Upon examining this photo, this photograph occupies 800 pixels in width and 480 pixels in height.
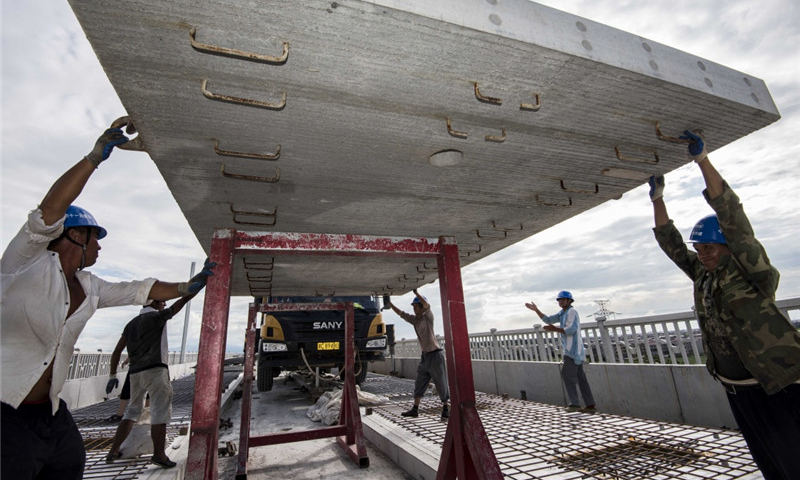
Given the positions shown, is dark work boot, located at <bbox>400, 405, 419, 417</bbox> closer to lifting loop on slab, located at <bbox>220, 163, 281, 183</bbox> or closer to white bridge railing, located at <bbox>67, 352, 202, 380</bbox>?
lifting loop on slab, located at <bbox>220, 163, 281, 183</bbox>

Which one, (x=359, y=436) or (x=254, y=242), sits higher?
(x=254, y=242)

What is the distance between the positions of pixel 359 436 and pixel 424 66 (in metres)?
4.05

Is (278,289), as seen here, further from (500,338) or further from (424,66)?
(424,66)

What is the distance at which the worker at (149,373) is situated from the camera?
3.89 metres

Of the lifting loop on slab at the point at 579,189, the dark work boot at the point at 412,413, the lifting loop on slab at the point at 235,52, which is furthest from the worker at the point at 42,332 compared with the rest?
the dark work boot at the point at 412,413

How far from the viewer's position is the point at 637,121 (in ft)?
7.70

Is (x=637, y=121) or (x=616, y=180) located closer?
(x=637, y=121)

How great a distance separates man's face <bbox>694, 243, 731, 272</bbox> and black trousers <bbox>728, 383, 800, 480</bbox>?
2.60 ft

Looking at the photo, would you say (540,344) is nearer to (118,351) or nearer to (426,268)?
(426,268)

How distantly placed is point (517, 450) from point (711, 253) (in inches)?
102

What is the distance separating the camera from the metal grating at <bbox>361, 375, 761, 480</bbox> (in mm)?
3055

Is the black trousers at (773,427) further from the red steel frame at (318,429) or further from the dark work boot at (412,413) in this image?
the dark work boot at (412,413)

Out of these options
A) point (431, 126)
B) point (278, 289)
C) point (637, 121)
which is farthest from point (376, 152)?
point (278, 289)

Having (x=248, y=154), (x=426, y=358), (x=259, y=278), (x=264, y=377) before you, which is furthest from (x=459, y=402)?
(x=264, y=377)
